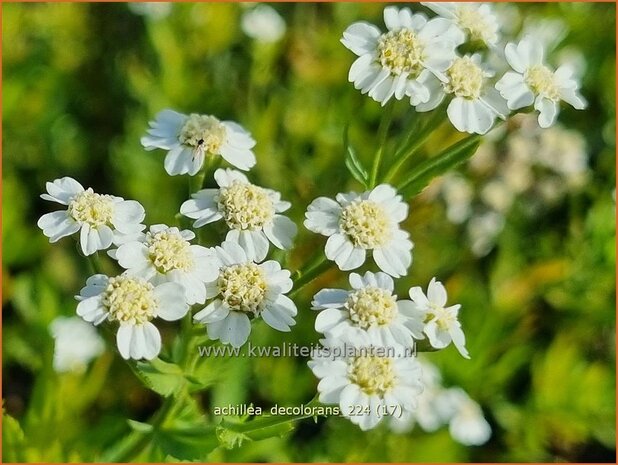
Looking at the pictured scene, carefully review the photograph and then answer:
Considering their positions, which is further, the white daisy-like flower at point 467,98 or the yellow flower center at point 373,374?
the white daisy-like flower at point 467,98

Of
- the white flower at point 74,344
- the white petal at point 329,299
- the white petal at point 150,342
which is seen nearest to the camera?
the white petal at point 150,342

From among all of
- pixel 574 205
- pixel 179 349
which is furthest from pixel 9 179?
pixel 574 205

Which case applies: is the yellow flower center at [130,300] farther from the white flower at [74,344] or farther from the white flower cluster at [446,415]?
the white flower cluster at [446,415]

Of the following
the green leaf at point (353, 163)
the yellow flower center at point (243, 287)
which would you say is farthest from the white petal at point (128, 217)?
the green leaf at point (353, 163)

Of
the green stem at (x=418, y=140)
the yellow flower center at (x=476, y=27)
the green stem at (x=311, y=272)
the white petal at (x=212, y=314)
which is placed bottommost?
the white petal at (x=212, y=314)

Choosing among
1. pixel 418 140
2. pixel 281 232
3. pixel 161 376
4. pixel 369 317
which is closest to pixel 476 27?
pixel 418 140

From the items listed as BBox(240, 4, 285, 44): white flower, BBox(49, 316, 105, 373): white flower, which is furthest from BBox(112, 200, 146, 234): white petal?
BBox(240, 4, 285, 44): white flower

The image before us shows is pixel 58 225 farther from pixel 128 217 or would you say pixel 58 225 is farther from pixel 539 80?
pixel 539 80
